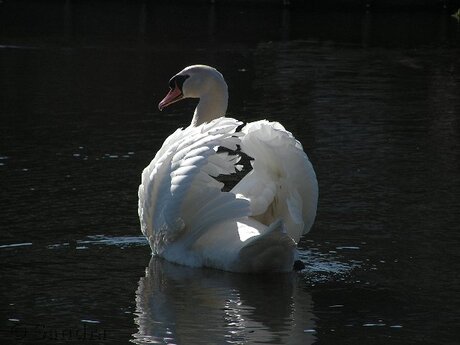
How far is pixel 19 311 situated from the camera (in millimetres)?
7812

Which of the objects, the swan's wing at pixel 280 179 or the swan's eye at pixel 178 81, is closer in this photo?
the swan's wing at pixel 280 179

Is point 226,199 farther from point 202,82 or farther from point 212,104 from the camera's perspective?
point 202,82

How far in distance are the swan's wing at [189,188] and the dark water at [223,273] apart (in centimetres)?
36

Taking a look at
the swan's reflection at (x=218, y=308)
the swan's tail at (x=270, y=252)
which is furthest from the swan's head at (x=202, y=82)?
the swan's tail at (x=270, y=252)

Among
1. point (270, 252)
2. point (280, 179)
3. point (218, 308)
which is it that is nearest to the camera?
point (218, 308)

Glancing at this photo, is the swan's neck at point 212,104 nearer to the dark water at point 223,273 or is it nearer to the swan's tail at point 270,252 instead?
the dark water at point 223,273

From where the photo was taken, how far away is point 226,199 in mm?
8789

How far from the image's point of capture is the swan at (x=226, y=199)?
8648 millimetres

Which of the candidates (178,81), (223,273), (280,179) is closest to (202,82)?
(178,81)

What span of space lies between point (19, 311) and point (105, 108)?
945 cm

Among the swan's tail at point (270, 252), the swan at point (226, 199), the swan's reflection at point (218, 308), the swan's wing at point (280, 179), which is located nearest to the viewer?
the swan's reflection at point (218, 308)

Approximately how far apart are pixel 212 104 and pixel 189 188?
1.51 meters

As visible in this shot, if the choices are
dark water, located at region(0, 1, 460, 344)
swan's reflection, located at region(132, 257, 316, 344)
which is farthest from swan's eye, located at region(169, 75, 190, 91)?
swan's reflection, located at region(132, 257, 316, 344)

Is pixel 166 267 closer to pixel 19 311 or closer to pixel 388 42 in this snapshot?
pixel 19 311
